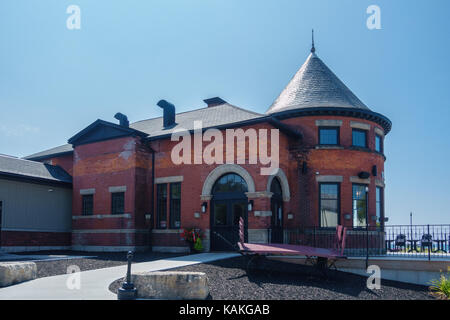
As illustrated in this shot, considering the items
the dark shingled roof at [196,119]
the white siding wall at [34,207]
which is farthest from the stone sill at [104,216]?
the dark shingled roof at [196,119]

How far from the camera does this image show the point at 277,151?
1797 centimetres

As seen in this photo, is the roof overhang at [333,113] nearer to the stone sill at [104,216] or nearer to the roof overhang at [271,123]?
the roof overhang at [271,123]

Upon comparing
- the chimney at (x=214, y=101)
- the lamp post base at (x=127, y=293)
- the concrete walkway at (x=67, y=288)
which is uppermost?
the chimney at (x=214, y=101)

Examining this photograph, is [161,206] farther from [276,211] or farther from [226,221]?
[276,211]

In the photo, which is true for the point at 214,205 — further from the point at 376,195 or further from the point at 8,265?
the point at 8,265

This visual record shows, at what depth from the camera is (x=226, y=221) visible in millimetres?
18453

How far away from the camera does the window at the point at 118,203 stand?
20.9m

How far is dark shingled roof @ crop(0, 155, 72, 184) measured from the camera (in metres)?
20.4

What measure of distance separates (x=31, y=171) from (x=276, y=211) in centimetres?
1271

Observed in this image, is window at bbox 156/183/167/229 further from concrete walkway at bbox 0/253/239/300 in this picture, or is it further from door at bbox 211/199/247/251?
concrete walkway at bbox 0/253/239/300

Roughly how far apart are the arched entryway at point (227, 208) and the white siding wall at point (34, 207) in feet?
30.0
